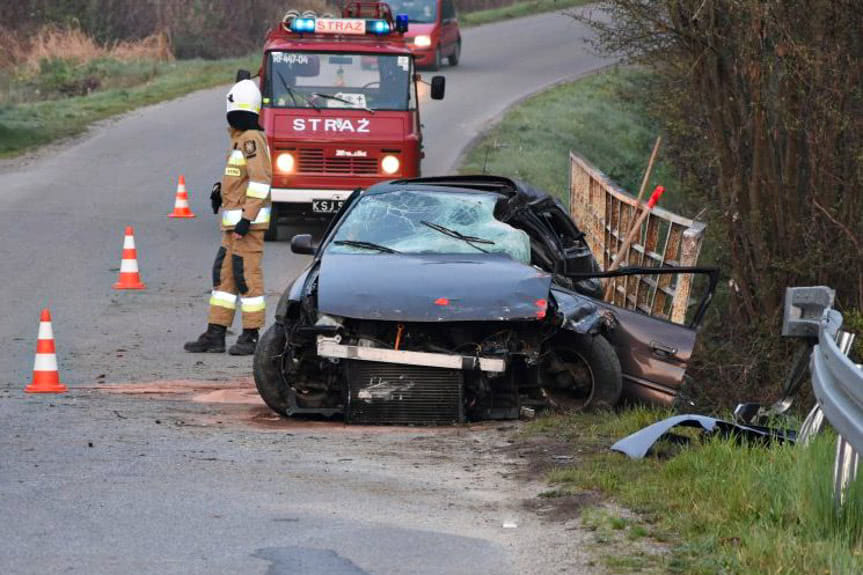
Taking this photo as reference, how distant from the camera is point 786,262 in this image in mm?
15156

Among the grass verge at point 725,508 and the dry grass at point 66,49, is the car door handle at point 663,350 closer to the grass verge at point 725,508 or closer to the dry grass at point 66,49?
the grass verge at point 725,508

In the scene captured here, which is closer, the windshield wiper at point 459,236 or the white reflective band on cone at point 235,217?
the windshield wiper at point 459,236

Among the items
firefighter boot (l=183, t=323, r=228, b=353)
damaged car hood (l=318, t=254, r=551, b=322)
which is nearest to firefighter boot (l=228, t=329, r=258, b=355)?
firefighter boot (l=183, t=323, r=228, b=353)

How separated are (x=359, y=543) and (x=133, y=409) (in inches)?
154

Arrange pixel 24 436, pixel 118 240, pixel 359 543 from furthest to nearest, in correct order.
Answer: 1. pixel 118 240
2. pixel 24 436
3. pixel 359 543

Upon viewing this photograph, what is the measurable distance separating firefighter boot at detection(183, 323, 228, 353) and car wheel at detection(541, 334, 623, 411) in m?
3.53

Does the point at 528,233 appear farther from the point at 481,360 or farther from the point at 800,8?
the point at 800,8

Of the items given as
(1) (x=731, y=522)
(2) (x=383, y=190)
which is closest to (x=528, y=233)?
(2) (x=383, y=190)

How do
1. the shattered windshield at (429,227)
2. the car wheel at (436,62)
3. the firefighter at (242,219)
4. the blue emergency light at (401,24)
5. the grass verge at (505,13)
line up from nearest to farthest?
the shattered windshield at (429,227) < the firefighter at (242,219) < the blue emergency light at (401,24) < the car wheel at (436,62) < the grass verge at (505,13)

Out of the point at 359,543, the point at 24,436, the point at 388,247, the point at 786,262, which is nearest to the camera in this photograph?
the point at 359,543

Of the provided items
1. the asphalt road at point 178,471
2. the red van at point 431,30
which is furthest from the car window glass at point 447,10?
the asphalt road at point 178,471

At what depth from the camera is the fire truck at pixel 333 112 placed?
1856cm

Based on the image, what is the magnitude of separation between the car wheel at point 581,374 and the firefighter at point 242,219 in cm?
322

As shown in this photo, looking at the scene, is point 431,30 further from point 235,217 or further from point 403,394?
point 403,394
